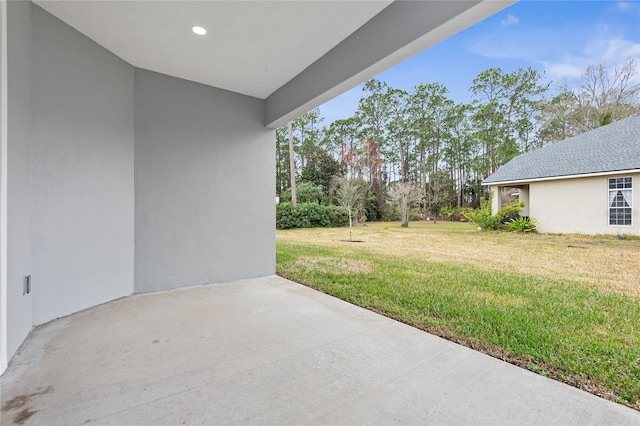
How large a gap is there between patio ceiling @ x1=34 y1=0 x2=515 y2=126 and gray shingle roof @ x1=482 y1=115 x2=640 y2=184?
963 centimetres

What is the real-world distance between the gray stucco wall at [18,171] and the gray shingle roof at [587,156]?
1223cm

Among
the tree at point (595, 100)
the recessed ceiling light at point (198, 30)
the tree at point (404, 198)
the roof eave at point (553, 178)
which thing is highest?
the tree at point (595, 100)

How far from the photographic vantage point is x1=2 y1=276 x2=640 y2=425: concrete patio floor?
4.65 feet

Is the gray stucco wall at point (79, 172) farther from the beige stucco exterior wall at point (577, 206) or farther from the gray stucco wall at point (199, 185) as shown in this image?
the beige stucco exterior wall at point (577, 206)

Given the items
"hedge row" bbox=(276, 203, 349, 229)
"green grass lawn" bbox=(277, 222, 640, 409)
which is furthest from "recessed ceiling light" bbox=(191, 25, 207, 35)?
"hedge row" bbox=(276, 203, 349, 229)

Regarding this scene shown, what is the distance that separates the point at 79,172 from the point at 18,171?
0.73 meters

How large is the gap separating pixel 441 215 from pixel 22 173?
18052 millimetres

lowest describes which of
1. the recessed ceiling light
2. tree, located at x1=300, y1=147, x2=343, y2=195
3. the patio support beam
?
the patio support beam

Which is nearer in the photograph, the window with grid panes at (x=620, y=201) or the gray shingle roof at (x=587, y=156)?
the window with grid panes at (x=620, y=201)

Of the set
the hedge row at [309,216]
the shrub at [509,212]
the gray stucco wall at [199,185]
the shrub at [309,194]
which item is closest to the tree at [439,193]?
the shrub at [509,212]

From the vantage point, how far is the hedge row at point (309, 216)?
1293cm

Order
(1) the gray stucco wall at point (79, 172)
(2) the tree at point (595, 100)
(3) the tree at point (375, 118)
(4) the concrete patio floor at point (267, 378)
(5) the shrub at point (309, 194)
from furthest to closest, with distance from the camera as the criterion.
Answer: (3) the tree at point (375, 118) → (5) the shrub at point (309, 194) → (2) the tree at point (595, 100) → (1) the gray stucco wall at point (79, 172) → (4) the concrete patio floor at point (267, 378)

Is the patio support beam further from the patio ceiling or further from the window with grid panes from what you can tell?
the window with grid panes

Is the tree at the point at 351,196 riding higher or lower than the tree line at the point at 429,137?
lower
